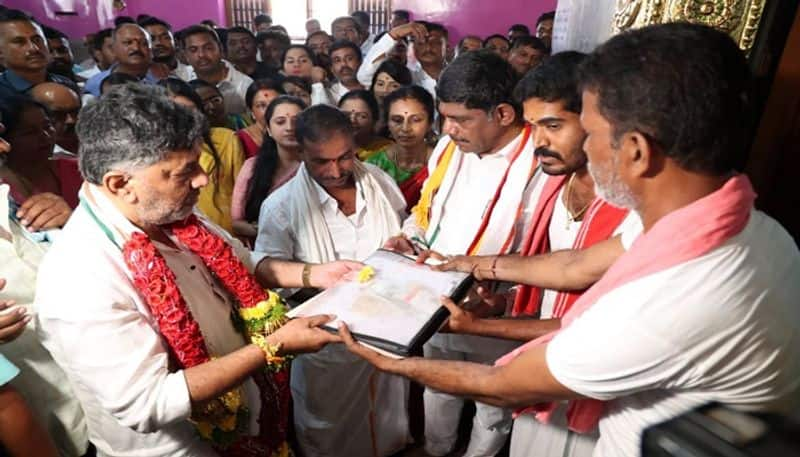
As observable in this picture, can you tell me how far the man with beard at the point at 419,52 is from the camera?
5598mm

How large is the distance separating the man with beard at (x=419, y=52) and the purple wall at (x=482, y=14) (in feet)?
16.3

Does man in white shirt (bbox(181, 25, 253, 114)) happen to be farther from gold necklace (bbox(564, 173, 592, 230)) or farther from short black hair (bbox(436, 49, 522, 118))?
gold necklace (bbox(564, 173, 592, 230))

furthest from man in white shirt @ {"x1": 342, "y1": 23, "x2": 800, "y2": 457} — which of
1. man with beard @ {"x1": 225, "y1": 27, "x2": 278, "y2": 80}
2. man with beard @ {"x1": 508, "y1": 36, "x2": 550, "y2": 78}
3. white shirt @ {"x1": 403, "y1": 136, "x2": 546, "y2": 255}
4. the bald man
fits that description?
man with beard @ {"x1": 225, "y1": 27, "x2": 278, "y2": 80}

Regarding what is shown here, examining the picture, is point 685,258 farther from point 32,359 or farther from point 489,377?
point 32,359

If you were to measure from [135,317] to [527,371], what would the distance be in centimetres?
117

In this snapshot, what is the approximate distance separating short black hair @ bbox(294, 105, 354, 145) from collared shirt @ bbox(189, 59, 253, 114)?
9.40ft

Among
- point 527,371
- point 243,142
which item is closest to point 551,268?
point 527,371

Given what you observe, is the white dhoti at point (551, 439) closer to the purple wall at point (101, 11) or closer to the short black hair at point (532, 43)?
the short black hair at point (532, 43)

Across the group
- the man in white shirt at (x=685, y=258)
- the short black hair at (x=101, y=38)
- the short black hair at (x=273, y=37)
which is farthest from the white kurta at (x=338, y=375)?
the short black hair at (x=273, y=37)

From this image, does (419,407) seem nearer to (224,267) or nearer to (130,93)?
(224,267)

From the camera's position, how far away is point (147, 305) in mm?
1506

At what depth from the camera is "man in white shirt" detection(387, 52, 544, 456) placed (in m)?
2.53

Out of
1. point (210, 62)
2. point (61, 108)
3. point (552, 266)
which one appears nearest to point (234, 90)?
point (210, 62)

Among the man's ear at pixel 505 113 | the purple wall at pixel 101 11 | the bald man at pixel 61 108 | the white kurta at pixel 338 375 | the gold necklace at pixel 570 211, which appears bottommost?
the white kurta at pixel 338 375
